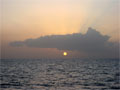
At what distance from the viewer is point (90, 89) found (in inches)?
1201

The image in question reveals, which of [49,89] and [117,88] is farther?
[117,88]

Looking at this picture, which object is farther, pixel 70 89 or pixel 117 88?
pixel 117 88

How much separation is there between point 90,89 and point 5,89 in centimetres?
1412

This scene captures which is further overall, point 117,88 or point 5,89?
point 117,88

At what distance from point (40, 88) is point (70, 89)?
202 inches

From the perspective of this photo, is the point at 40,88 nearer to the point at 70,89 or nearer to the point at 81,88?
the point at 70,89

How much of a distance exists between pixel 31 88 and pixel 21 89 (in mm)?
1752

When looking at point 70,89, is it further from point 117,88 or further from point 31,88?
point 117,88

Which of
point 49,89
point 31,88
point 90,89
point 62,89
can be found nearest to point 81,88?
point 90,89

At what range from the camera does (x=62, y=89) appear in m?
29.8

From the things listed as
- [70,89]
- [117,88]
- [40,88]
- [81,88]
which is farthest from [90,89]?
[40,88]

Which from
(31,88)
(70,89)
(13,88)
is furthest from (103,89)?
(13,88)

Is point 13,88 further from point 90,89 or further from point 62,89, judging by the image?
point 90,89

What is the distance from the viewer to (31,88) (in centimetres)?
3084
